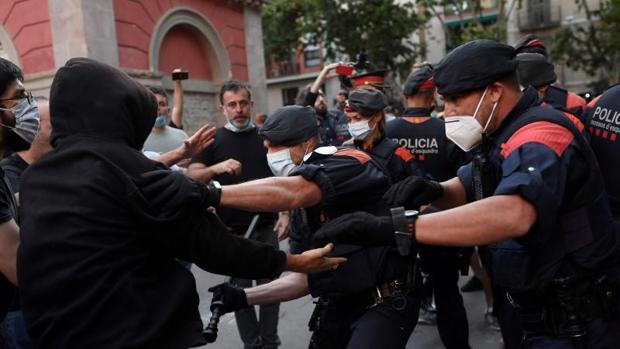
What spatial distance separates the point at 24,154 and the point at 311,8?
21.8 m

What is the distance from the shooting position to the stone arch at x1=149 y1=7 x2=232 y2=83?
10.0 m

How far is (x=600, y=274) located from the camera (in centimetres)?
200

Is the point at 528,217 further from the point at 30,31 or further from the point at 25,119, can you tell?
the point at 30,31

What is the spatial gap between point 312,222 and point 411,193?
561 mm

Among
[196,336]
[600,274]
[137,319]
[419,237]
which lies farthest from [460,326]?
[137,319]

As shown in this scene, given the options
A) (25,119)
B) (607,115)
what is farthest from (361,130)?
(25,119)

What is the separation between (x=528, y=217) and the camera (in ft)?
5.47

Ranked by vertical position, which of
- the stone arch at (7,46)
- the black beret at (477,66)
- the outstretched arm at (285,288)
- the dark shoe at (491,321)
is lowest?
the dark shoe at (491,321)

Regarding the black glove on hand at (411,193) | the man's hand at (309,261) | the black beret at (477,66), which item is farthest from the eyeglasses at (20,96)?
the black beret at (477,66)

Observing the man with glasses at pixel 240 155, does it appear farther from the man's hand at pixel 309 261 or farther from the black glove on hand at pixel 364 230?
the black glove on hand at pixel 364 230

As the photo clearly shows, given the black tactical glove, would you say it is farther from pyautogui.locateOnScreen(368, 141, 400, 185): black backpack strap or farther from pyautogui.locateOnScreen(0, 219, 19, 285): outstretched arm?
pyautogui.locateOnScreen(368, 141, 400, 185): black backpack strap

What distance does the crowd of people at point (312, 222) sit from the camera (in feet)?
5.22

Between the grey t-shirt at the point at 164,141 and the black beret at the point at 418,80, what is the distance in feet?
6.64

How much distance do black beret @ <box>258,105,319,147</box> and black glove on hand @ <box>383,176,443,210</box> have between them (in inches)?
25.3
